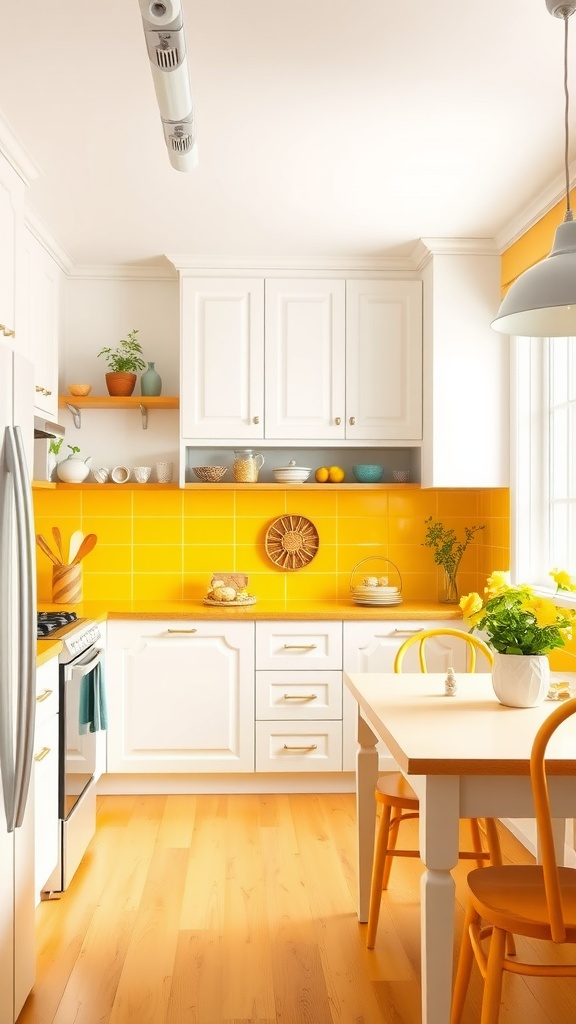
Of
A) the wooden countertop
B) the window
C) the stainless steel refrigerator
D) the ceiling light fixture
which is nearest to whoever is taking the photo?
the ceiling light fixture

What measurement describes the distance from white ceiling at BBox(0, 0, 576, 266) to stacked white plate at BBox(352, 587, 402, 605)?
172 centimetres

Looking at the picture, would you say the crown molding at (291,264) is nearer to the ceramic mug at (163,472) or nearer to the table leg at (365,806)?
the ceramic mug at (163,472)

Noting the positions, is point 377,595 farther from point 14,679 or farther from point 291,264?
point 14,679

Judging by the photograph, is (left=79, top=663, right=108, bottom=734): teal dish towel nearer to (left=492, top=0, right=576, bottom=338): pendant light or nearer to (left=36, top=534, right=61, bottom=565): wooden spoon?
(left=36, top=534, right=61, bottom=565): wooden spoon

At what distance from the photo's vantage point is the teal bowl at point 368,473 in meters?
4.46

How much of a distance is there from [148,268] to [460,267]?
1.63 metres

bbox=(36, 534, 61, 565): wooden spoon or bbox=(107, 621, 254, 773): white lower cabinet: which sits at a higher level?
bbox=(36, 534, 61, 565): wooden spoon

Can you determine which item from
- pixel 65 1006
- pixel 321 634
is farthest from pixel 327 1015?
pixel 321 634

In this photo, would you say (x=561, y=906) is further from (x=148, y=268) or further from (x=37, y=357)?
(x=148, y=268)

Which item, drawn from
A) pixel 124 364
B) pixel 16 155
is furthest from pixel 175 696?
pixel 16 155

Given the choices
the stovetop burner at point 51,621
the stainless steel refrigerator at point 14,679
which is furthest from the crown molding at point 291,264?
the stainless steel refrigerator at point 14,679

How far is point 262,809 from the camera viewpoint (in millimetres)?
3967

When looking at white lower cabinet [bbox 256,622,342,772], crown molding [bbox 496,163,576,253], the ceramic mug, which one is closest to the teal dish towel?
white lower cabinet [bbox 256,622,342,772]

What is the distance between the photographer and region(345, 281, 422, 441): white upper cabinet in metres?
4.33
